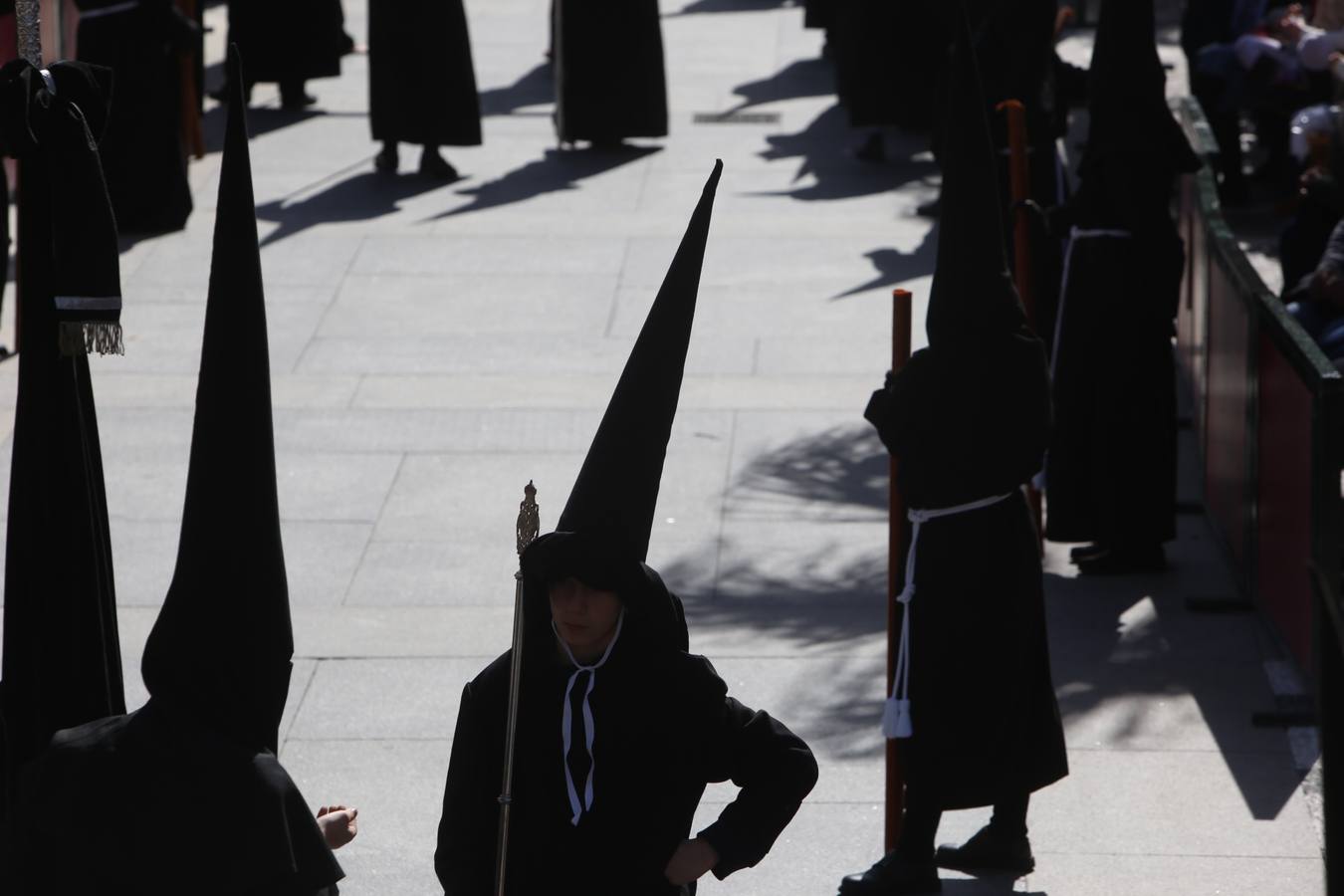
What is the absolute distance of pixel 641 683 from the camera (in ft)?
13.5

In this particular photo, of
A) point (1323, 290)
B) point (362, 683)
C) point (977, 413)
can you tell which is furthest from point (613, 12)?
point (977, 413)

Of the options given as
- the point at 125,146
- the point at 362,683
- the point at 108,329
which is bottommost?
the point at 362,683

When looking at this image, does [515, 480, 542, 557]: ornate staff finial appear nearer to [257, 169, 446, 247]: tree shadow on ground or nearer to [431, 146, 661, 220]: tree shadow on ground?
[257, 169, 446, 247]: tree shadow on ground

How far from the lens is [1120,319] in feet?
26.7

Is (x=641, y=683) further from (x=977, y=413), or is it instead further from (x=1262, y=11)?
(x=1262, y=11)

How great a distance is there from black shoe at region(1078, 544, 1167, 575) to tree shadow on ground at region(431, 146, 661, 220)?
6669mm

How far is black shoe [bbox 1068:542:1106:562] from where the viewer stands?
332 inches

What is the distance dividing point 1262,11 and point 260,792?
12.3 m

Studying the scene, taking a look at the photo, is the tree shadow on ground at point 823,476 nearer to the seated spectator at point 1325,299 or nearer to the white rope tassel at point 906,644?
the seated spectator at point 1325,299

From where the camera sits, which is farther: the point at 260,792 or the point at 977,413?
the point at 977,413

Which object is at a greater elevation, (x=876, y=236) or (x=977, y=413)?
(x=977, y=413)

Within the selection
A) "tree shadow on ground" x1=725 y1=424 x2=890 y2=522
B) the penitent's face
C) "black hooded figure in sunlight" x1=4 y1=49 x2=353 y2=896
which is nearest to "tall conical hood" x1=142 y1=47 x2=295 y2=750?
"black hooded figure in sunlight" x1=4 y1=49 x2=353 y2=896

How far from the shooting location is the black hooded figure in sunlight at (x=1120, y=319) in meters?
7.83

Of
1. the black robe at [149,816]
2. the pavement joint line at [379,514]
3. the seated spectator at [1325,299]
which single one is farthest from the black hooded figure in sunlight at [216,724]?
the seated spectator at [1325,299]
